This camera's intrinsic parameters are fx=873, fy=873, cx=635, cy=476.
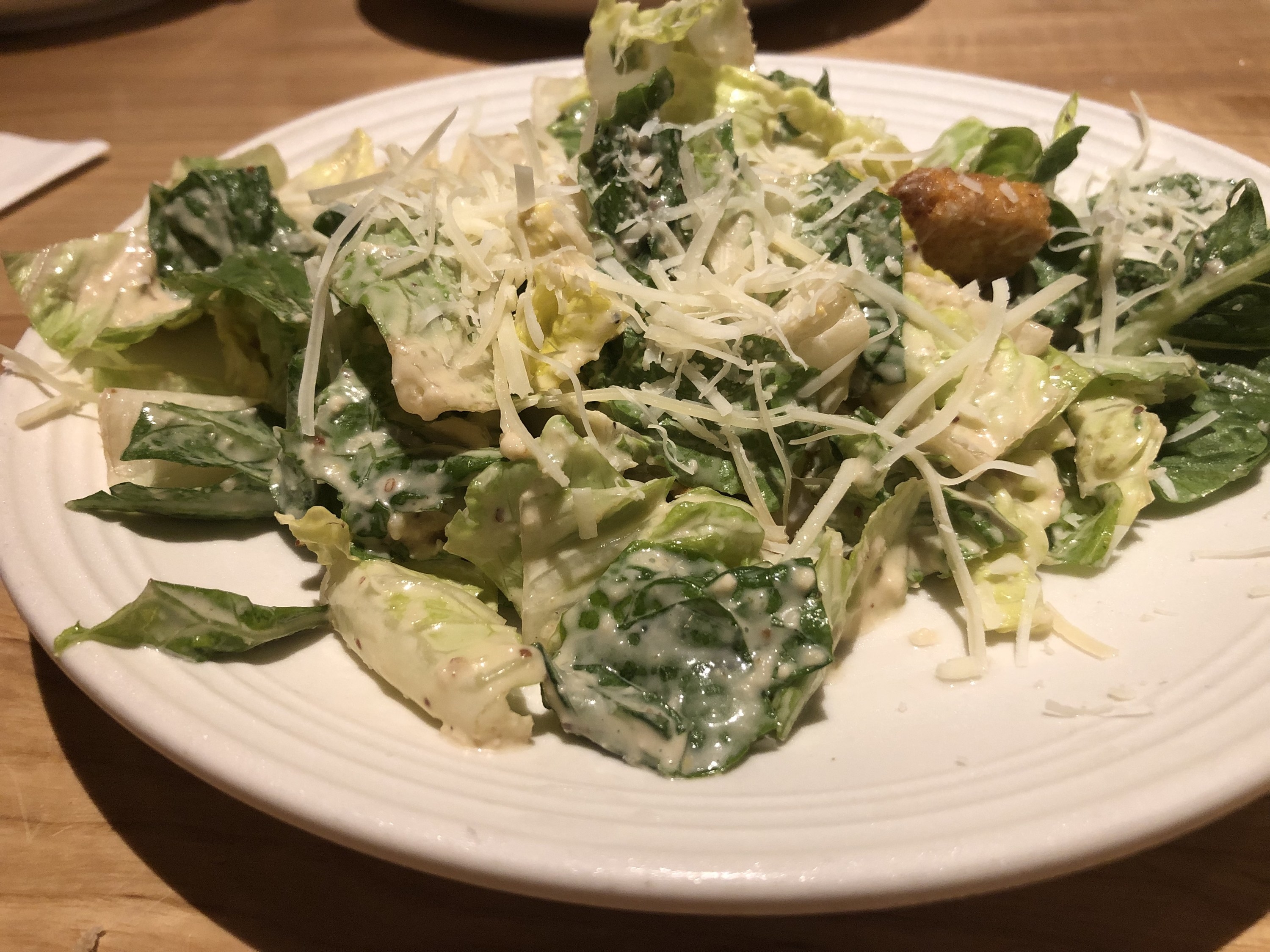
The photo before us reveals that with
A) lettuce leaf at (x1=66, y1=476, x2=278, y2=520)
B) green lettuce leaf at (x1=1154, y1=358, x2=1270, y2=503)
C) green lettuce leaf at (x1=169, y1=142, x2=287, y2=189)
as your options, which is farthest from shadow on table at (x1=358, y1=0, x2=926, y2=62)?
lettuce leaf at (x1=66, y1=476, x2=278, y2=520)

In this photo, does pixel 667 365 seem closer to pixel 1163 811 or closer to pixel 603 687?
pixel 603 687

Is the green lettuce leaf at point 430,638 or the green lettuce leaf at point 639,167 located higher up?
the green lettuce leaf at point 639,167

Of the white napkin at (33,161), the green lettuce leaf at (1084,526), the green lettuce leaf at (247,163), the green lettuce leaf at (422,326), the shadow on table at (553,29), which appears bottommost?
the green lettuce leaf at (1084,526)

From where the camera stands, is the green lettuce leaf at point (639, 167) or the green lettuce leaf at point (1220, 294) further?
the green lettuce leaf at point (1220, 294)

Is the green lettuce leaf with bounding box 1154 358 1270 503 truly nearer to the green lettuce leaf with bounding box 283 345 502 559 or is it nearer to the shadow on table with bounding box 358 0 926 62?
the green lettuce leaf with bounding box 283 345 502 559

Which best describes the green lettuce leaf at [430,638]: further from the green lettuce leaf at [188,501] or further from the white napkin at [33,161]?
the white napkin at [33,161]

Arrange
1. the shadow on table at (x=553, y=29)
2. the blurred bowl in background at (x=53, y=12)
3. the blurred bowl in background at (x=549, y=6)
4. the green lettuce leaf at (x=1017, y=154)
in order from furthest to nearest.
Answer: the blurred bowl in background at (x=53, y=12), the shadow on table at (x=553, y=29), the blurred bowl in background at (x=549, y=6), the green lettuce leaf at (x=1017, y=154)

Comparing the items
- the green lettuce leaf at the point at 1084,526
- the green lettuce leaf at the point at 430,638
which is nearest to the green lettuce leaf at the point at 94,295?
the green lettuce leaf at the point at 430,638

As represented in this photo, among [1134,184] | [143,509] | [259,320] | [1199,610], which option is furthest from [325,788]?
[1134,184]
